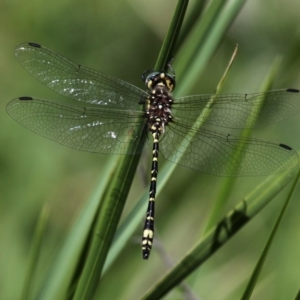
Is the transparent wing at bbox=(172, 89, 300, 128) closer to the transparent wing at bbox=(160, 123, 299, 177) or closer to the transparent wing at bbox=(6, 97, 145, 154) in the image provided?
the transparent wing at bbox=(160, 123, 299, 177)

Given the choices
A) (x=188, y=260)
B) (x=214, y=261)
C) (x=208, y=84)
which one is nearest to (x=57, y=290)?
(x=188, y=260)

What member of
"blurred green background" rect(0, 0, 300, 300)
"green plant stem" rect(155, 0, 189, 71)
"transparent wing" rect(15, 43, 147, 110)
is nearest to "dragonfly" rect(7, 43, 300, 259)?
"transparent wing" rect(15, 43, 147, 110)

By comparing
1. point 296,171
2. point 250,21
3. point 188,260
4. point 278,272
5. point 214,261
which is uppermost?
point 250,21

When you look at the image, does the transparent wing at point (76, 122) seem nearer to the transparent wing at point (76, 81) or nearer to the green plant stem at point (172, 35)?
the transparent wing at point (76, 81)

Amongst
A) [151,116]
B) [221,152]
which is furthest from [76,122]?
[221,152]

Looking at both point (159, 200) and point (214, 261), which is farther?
point (159, 200)

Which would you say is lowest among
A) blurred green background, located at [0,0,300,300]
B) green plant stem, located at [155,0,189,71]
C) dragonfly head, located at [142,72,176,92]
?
blurred green background, located at [0,0,300,300]

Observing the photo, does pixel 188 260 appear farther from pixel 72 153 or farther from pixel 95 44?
pixel 95 44

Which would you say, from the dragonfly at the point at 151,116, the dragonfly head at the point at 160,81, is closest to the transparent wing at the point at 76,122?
the dragonfly at the point at 151,116
